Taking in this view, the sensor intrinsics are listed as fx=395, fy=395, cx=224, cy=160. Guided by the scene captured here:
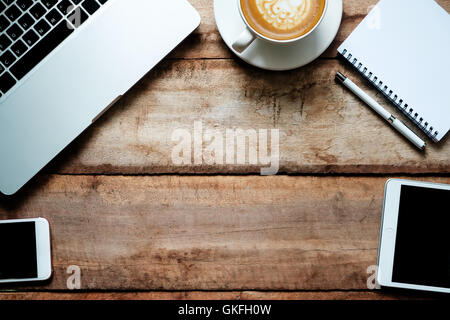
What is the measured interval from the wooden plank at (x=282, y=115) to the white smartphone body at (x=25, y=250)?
0.17 meters

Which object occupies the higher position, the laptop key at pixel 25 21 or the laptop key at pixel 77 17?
the laptop key at pixel 77 17

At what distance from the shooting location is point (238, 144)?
72 cm

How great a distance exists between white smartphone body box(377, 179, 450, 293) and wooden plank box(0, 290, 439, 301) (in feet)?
0.11

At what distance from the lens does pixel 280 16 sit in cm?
62

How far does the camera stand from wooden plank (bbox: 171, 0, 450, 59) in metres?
0.70

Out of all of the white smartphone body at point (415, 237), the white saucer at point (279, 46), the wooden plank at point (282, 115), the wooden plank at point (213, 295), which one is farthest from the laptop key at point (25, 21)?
the white smartphone body at point (415, 237)

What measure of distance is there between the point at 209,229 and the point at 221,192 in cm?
Answer: 7

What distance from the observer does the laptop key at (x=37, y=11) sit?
0.62 metres

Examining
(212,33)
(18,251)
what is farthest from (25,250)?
(212,33)

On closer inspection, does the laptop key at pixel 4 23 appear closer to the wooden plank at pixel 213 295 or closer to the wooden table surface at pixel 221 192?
the wooden table surface at pixel 221 192

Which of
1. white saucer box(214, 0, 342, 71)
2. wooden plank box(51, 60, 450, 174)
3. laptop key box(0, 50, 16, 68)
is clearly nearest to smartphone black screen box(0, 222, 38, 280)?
wooden plank box(51, 60, 450, 174)
